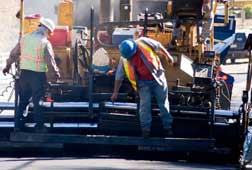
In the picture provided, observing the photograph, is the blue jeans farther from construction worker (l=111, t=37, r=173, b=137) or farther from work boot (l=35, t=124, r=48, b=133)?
work boot (l=35, t=124, r=48, b=133)

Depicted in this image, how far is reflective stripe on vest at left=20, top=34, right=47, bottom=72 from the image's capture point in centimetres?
924

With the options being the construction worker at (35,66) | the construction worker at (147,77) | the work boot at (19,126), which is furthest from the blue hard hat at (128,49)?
the work boot at (19,126)

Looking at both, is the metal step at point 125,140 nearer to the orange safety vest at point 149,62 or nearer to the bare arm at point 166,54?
the orange safety vest at point 149,62

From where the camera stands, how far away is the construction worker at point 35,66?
923 centimetres

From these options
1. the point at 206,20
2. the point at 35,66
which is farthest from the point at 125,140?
the point at 206,20

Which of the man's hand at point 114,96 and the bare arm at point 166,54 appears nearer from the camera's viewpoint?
the bare arm at point 166,54

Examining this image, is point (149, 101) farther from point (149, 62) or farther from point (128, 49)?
point (128, 49)

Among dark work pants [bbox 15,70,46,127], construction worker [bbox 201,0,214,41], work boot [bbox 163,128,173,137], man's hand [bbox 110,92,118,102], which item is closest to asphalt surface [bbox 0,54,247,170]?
work boot [bbox 163,128,173,137]

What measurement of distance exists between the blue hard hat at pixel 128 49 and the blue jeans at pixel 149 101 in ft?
1.42

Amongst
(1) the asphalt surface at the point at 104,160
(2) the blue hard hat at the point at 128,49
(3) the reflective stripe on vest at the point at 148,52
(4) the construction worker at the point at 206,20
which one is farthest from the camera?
(4) the construction worker at the point at 206,20

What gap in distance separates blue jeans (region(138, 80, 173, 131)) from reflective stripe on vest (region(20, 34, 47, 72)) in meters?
1.46

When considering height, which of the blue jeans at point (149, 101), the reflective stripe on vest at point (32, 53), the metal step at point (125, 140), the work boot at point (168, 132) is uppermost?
the reflective stripe on vest at point (32, 53)

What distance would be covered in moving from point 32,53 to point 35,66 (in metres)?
0.19

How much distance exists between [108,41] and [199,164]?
2907 mm
